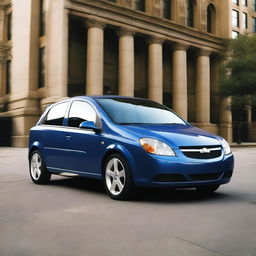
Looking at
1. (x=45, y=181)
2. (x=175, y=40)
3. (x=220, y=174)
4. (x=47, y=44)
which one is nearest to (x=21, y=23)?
(x=47, y=44)

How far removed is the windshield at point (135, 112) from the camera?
692cm

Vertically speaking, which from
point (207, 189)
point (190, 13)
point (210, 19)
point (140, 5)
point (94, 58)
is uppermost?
point (210, 19)

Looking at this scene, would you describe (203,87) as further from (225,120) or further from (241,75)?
(241,75)

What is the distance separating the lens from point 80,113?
24.3ft

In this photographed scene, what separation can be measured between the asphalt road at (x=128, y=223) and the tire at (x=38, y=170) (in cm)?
92

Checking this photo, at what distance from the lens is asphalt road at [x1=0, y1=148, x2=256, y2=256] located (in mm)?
3613

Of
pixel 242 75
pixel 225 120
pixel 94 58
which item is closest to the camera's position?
pixel 94 58

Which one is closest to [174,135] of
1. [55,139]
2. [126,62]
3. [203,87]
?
[55,139]

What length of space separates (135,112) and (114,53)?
3292 centimetres

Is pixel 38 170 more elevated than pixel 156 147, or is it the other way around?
pixel 156 147

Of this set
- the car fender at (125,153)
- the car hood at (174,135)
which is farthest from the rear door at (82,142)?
the car hood at (174,135)

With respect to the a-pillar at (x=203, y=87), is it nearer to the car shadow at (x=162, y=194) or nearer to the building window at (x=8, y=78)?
the building window at (x=8, y=78)

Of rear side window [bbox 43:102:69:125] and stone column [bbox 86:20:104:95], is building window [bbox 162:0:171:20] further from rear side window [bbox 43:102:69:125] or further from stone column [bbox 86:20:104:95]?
rear side window [bbox 43:102:69:125]

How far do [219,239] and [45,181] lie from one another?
514 cm
